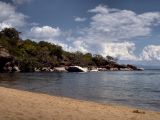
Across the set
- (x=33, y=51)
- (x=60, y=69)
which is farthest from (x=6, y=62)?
(x=33, y=51)

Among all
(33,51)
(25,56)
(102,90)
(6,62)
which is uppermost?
(33,51)

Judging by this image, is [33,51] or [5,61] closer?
[5,61]

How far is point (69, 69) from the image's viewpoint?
169250 millimetres

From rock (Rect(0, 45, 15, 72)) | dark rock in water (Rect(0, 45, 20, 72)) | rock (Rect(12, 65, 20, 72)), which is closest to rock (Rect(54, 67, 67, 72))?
rock (Rect(12, 65, 20, 72))

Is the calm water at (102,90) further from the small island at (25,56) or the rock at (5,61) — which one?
the small island at (25,56)

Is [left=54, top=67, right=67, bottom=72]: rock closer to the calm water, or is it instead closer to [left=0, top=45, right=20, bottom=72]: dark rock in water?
[left=0, top=45, right=20, bottom=72]: dark rock in water

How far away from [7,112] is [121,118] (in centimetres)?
736

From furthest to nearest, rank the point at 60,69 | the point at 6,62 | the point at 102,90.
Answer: the point at 60,69
the point at 6,62
the point at 102,90

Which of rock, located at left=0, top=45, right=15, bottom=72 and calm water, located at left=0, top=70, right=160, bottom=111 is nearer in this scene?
calm water, located at left=0, top=70, right=160, bottom=111

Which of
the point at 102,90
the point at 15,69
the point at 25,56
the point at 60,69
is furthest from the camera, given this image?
the point at 60,69

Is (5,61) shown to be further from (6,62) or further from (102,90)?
(102,90)

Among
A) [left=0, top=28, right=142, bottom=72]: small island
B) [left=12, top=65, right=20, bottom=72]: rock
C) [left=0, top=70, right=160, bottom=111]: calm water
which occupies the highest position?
[left=0, top=28, right=142, bottom=72]: small island

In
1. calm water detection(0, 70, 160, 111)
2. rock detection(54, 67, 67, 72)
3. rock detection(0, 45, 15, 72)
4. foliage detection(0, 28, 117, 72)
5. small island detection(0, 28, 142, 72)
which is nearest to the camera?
calm water detection(0, 70, 160, 111)

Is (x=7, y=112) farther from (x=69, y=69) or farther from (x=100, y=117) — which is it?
(x=69, y=69)
